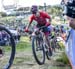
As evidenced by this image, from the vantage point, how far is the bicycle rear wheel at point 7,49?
3.10 metres

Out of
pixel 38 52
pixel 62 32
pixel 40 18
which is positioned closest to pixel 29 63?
pixel 38 52

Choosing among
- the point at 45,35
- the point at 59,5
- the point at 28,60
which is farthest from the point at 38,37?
the point at 59,5

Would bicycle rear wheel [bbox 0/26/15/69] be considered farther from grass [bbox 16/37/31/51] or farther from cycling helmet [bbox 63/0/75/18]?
grass [bbox 16/37/31/51]

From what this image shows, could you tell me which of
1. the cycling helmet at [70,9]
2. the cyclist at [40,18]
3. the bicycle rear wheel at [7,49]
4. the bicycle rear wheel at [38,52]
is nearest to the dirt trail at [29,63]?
the bicycle rear wheel at [38,52]

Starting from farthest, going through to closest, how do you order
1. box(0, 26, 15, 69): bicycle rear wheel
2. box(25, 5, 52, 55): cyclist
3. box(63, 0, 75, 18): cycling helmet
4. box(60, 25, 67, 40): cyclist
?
box(60, 25, 67, 40): cyclist, box(25, 5, 52, 55): cyclist, box(0, 26, 15, 69): bicycle rear wheel, box(63, 0, 75, 18): cycling helmet

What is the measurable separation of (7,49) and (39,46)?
172 cm

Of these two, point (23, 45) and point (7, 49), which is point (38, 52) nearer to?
point (23, 45)

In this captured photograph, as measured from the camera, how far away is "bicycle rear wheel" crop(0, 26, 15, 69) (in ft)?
10.2

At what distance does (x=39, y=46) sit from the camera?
4988 mm

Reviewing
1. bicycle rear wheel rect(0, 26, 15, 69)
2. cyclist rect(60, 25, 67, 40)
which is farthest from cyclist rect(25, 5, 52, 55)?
bicycle rear wheel rect(0, 26, 15, 69)

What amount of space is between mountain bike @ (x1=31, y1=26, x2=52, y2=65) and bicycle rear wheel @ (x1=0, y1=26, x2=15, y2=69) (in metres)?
1.44

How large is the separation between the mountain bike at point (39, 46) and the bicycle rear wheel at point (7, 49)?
4.73 ft

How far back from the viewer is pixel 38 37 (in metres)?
4.91

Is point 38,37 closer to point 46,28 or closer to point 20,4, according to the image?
point 46,28
